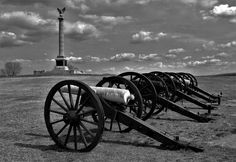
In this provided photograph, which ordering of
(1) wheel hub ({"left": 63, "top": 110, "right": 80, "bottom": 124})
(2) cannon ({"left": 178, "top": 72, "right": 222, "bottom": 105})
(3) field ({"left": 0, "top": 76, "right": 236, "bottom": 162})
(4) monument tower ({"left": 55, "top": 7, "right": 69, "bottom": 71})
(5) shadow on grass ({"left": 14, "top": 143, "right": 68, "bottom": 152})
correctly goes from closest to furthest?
(3) field ({"left": 0, "top": 76, "right": 236, "bottom": 162})
(1) wheel hub ({"left": 63, "top": 110, "right": 80, "bottom": 124})
(5) shadow on grass ({"left": 14, "top": 143, "right": 68, "bottom": 152})
(2) cannon ({"left": 178, "top": 72, "right": 222, "bottom": 105})
(4) monument tower ({"left": 55, "top": 7, "right": 69, "bottom": 71})

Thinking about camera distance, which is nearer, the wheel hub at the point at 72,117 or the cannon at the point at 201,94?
the wheel hub at the point at 72,117

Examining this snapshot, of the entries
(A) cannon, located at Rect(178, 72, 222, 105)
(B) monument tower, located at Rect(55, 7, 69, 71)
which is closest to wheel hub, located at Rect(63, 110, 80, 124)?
(A) cannon, located at Rect(178, 72, 222, 105)

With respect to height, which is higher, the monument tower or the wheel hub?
the monument tower

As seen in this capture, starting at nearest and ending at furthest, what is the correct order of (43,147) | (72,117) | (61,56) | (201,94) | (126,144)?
(72,117) → (43,147) → (126,144) → (201,94) → (61,56)

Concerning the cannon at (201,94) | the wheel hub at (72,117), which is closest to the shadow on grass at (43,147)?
the wheel hub at (72,117)

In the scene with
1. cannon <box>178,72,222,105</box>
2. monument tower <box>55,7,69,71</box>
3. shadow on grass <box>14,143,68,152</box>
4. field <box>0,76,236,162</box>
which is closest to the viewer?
field <box>0,76,236,162</box>

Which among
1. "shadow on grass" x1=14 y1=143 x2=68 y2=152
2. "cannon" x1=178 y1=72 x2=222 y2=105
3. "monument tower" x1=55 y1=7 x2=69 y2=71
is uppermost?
"monument tower" x1=55 y1=7 x2=69 y2=71

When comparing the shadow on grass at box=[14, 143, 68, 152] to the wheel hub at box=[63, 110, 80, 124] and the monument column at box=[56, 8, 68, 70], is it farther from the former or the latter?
the monument column at box=[56, 8, 68, 70]

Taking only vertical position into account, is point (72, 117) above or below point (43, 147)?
above

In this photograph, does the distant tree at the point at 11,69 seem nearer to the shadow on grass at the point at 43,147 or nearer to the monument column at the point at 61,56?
the monument column at the point at 61,56

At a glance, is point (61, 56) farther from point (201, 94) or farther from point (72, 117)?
point (72, 117)

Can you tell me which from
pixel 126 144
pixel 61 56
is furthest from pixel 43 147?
pixel 61 56

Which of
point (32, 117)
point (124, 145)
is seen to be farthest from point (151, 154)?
point (32, 117)

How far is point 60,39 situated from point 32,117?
5330 cm
